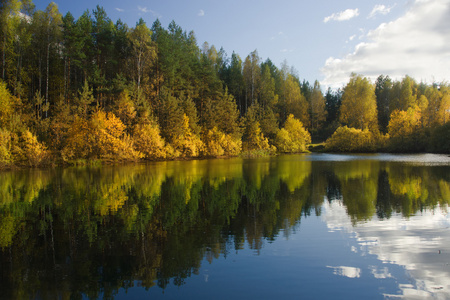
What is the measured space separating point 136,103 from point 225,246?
36438mm

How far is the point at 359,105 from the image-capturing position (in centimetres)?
7350

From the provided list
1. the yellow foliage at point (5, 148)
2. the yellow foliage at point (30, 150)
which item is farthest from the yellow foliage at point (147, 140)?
the yellow foliage at point (5, 148)

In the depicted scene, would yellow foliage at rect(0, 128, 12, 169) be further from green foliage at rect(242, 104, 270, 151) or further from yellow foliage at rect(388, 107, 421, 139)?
yellow foliage at rect(388, 107, 421, 139)

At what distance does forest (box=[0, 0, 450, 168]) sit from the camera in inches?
1313

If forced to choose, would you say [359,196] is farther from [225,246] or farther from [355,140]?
[355,140]

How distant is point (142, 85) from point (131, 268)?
Result: 42.6 metres

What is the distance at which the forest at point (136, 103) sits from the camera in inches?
1313

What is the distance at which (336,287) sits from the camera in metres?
5.82

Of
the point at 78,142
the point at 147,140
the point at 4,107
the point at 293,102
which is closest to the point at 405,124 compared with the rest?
the point at 293,102

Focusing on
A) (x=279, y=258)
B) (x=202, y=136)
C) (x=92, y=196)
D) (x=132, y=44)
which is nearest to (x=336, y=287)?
(x=279, y=258)

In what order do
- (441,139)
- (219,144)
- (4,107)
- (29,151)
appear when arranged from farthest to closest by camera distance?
(441,139) < (219,144) < (4,107) < (29,151)

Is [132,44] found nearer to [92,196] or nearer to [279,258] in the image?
[92,196]

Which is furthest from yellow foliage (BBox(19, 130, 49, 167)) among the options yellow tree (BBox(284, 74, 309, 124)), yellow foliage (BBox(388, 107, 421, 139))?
yellow foliage (BBox(388, 107, 421, 139))

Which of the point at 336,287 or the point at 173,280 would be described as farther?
the point at 173,280
